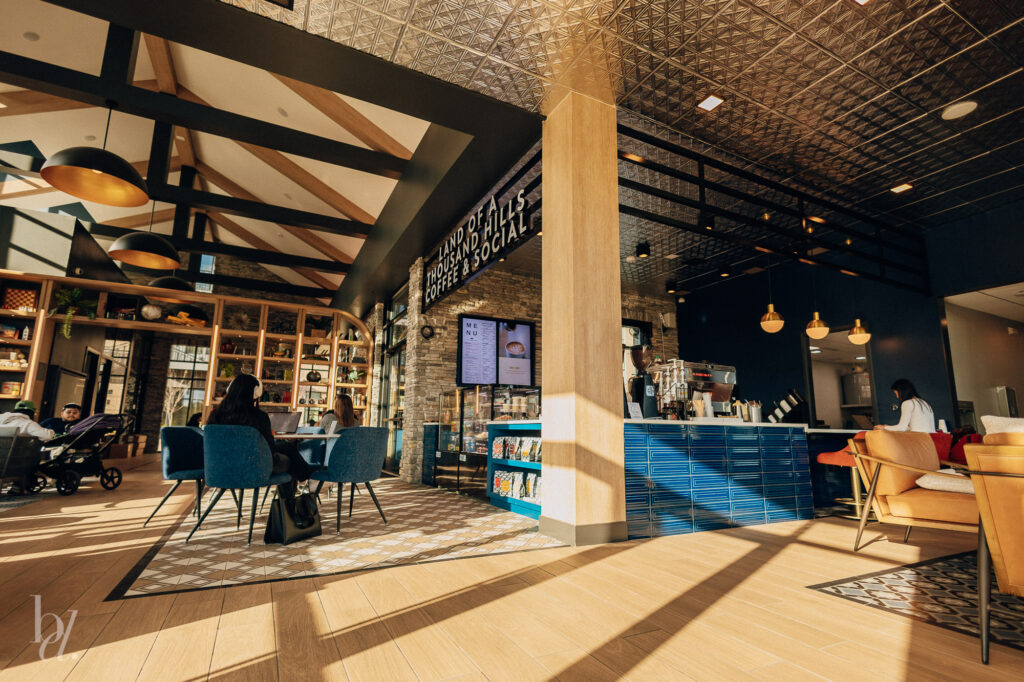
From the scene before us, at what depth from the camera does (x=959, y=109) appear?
4672 mm

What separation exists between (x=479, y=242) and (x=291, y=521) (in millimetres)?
3223

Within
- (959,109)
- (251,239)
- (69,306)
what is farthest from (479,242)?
(251,239)

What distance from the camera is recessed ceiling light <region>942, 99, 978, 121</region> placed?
4.59 m

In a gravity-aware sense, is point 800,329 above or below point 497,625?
above

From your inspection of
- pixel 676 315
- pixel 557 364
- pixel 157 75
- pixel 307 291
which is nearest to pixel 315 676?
Result: pixel 557 364

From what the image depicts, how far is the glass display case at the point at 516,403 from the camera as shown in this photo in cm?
555

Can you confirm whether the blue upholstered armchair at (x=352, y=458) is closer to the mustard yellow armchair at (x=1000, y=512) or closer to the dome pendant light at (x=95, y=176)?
the dome pendant light at (x=95, y=176)

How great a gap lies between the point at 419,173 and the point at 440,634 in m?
5.39

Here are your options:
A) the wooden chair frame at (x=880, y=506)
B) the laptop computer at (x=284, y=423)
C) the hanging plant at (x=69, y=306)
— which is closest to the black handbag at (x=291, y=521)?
the laptop computer at (x=284, y=423)

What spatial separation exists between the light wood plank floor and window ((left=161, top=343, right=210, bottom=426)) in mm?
12176

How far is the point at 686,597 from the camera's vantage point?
96.6 inches

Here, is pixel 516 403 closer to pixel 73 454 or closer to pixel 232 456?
pixel 232 456

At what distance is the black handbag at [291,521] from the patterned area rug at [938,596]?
331 centimetres

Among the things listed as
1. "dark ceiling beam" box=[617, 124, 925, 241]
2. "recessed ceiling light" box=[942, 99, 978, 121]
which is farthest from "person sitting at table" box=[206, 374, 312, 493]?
"recessed ceiling light" box=[942, 99, 978, 121]
